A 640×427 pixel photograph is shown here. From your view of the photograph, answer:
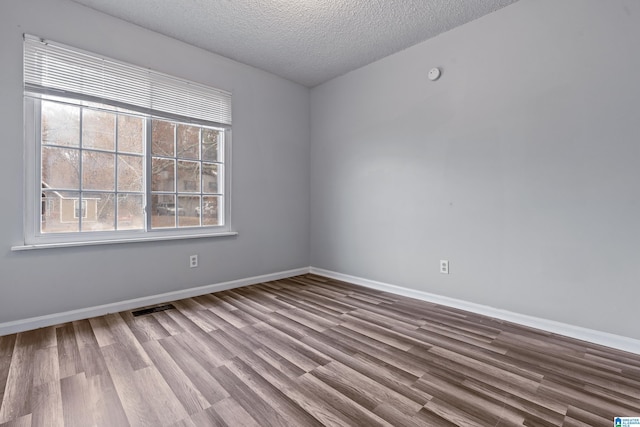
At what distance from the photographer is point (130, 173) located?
285 centimetres

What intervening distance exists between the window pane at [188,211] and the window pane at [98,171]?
641 mm

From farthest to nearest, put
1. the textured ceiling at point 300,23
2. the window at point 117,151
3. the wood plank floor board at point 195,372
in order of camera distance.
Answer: the textured ceiling at point 300,23, the window at point 117,151, the wood plank floor board at point 195,372

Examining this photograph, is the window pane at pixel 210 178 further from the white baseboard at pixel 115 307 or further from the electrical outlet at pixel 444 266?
the electrical outlet at pixel 444 266

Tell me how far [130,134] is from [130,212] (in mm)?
749

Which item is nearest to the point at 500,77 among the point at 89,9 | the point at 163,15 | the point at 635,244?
the point at 635,244

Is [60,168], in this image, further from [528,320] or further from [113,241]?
[528,320]

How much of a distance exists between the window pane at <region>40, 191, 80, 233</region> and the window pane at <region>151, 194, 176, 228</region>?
0.60 meters

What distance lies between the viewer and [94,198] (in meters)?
2.65

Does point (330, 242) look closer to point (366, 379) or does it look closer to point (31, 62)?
point (366, 379)

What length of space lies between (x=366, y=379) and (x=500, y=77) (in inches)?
104

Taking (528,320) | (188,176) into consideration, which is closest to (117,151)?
(188,176)

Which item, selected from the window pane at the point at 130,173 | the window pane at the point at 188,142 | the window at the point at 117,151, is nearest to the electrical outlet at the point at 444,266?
the window at the point at 117,151

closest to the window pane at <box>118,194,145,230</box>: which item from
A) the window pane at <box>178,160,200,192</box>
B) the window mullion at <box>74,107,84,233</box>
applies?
the window mullion at <box>74,107,84,233</box>

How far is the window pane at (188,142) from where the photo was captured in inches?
125
